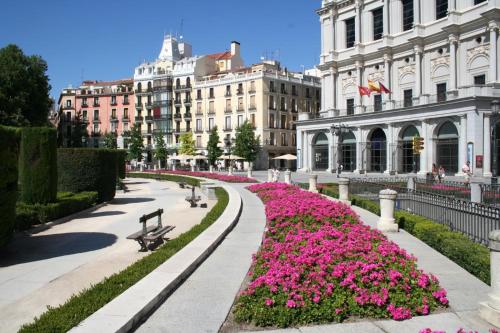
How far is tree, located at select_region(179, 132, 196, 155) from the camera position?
7725 cm

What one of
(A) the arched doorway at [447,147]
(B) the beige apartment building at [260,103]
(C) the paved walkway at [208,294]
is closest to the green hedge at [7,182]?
(C) the paved walkway at [208,294]

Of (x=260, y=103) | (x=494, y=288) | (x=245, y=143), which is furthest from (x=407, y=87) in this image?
(x=494, y=288)

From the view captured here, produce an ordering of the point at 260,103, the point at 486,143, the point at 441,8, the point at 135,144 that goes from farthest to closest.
Result: the point at 135,144 < the point at 260,103 < the point at 441,8 < the point at 486,143

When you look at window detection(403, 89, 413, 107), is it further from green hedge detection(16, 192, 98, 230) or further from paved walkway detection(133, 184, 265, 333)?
paved walkway detection(133, 184, 265, 333)

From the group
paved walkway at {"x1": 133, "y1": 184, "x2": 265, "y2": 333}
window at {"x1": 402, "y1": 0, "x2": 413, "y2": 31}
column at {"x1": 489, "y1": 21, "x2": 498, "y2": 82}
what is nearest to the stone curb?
paved walkway at {"x1": 133, "y1": 184, "x2": 265, "y2": 333}

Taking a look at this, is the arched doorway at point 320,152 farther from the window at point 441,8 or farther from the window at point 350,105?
the window at point 441,8

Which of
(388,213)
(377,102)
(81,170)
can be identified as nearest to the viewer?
(388,213)

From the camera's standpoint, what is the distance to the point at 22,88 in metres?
51.0

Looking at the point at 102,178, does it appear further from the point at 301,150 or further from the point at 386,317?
the point at 301,150

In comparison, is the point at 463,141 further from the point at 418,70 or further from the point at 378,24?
the point at 378,24

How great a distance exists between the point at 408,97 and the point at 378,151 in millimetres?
6329

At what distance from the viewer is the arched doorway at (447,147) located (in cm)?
3803

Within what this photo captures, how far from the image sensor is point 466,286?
707cm

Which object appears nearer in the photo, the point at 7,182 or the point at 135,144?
the point at 7,182
